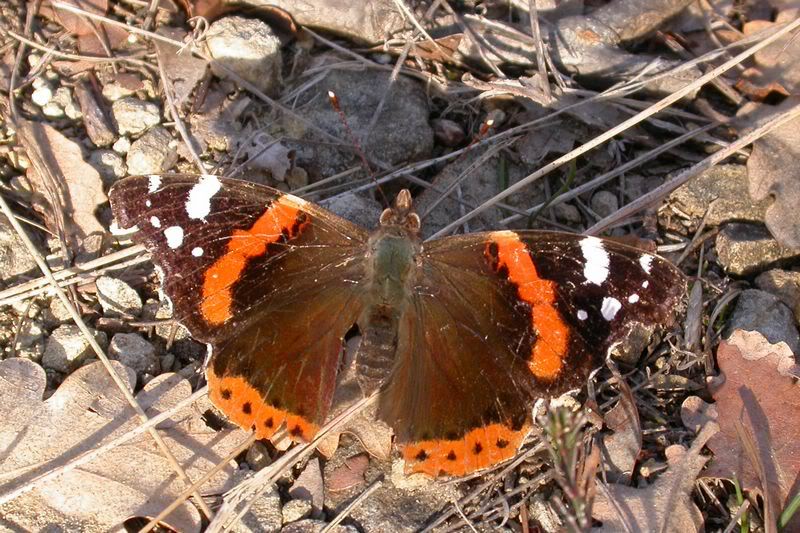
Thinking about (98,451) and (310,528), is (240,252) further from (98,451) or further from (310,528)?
(310,528)

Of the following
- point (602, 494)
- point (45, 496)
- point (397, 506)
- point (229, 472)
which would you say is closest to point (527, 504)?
point (602, 494)

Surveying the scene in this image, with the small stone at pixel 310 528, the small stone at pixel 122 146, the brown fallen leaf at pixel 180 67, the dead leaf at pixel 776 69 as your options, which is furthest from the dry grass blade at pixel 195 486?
the dead leaf at pixel 776 69

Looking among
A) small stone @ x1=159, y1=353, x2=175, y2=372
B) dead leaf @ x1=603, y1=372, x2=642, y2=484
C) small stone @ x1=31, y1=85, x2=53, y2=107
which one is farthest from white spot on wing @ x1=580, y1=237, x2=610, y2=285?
small stone @ x1=31, y1=85, x2=53, y2=107

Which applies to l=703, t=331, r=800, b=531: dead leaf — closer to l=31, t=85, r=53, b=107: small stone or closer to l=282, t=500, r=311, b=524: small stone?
l=282, t=500, r=311, b=524: small stone

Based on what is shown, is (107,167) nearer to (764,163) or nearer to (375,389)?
(375,389)

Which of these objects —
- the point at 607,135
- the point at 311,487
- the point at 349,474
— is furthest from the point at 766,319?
the point at 311,487

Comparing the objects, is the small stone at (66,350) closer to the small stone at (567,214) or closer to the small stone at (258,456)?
the small stone at (258,456)
